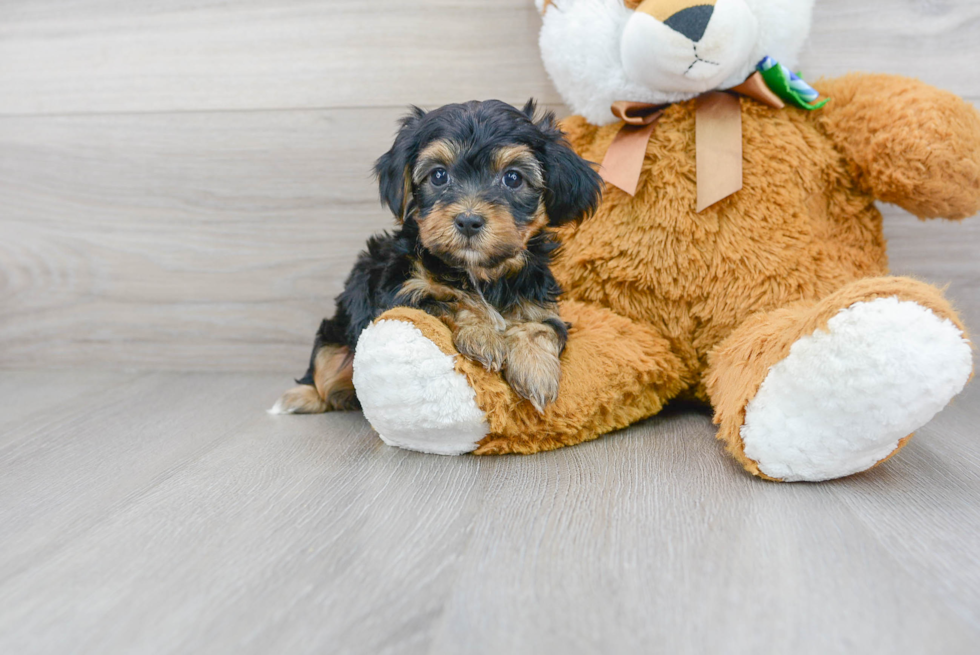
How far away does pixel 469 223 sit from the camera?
1343 millimetres

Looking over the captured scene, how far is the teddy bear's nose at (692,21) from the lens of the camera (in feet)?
4.88

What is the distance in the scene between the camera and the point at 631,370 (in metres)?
1.60

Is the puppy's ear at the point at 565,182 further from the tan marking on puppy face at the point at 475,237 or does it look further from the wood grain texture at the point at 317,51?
the wood grain texture at the point at 317,51

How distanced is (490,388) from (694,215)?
0.65 meters

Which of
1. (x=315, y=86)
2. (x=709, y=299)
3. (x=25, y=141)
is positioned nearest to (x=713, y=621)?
(x=709, y=299)

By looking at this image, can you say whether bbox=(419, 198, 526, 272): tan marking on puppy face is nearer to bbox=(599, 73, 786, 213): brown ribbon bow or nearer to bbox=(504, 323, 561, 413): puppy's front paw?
bbox=(504, 323, 561, 413): puppy's front paw

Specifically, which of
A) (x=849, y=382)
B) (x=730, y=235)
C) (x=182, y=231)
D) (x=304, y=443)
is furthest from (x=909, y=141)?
(x=182, y=231)

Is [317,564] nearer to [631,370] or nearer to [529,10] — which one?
[631,370]

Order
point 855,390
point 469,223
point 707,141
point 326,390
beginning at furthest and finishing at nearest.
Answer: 1. point 326,390
2. point 707,141
3. point 469,223
4. point 855,390

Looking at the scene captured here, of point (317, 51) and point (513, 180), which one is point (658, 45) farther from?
point (317, 51)

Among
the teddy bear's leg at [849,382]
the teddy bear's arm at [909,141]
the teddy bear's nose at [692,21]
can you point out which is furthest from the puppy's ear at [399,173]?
the teddy bear's arm at [909,141]

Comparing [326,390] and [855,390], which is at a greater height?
[855,390]

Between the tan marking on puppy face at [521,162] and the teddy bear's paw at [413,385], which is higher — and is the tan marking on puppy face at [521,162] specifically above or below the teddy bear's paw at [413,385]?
above

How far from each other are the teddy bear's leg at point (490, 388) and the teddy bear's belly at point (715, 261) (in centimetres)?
7
